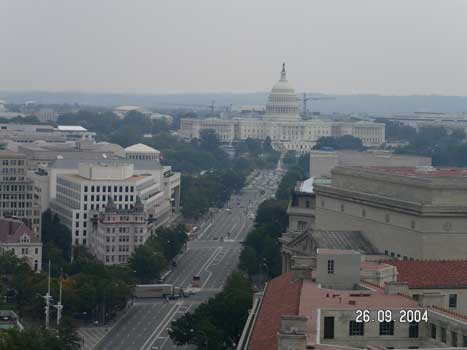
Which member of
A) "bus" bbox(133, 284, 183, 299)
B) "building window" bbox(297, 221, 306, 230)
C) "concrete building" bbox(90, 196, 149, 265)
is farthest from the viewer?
"concrete building" bbox(90, 196, 149, 265)

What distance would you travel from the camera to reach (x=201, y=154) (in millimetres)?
180000

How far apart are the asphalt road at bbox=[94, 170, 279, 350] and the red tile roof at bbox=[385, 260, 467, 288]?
468 inches

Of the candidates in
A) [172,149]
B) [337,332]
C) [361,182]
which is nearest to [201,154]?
[172,149]

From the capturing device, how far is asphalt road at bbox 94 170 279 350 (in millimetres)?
54500

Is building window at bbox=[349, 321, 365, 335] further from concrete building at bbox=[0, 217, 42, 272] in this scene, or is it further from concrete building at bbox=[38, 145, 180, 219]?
concrete building at bbox=[38, 145, 180, 219]

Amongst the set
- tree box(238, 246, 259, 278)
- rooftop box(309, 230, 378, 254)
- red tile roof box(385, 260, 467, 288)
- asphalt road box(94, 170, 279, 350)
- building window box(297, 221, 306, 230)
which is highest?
red tile roof box(385, 260, 467, 288)

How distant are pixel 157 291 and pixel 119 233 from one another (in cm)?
1204

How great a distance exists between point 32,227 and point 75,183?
5.51 meters

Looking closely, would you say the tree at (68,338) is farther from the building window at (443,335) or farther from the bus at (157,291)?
the building window at (443,335)

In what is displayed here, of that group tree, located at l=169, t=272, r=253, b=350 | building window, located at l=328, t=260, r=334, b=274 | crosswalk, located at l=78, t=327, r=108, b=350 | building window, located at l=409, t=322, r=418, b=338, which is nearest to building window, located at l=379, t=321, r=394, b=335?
building window, located at l=409, t=322, r=418, b=338

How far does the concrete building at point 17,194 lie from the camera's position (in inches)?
3312

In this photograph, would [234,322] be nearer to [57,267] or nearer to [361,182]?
[361,182]

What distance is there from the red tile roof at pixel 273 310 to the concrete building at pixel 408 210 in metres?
9.71

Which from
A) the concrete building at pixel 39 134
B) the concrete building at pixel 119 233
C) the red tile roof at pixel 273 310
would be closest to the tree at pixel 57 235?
the concrete building at pixel 119 233
